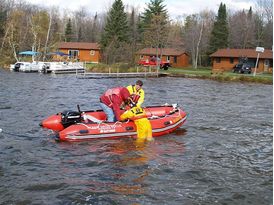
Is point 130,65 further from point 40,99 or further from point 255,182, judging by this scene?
point 255,182

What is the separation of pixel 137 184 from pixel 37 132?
5629 mm

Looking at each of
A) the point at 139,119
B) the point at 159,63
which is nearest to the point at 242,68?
the point at 159,63

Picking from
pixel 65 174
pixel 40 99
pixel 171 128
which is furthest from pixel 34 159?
pixel 40 99

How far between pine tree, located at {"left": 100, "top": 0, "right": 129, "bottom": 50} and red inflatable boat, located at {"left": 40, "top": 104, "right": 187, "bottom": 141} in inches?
1749

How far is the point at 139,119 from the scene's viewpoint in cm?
1233

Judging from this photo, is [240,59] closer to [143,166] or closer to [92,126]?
[92,126]

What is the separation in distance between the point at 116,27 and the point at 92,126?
46525 millimetres

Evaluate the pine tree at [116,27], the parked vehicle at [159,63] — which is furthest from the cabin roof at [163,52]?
the parked vehicle at [159,63]

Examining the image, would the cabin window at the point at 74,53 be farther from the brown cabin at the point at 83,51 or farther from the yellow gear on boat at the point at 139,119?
the yellow gear on boat at the point at 139,119

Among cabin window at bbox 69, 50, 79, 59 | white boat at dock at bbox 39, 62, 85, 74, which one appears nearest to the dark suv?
white boat at dock at bbox 39, 62, 85, 74

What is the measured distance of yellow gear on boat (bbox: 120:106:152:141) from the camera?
12328mm

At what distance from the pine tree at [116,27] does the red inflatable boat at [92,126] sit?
4442 cm

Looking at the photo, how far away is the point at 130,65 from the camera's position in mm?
45750

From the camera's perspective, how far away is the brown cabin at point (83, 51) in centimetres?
6232
